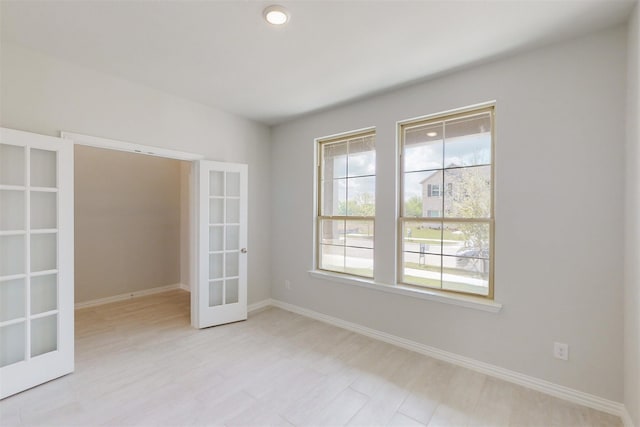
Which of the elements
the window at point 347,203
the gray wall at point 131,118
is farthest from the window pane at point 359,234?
the gray wall at point 131,118

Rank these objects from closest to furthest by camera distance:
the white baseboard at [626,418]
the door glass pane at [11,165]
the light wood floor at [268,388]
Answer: the white baseboard at [626,418] < the light wood floor at [268,388] < the door glass pane at [11,165]

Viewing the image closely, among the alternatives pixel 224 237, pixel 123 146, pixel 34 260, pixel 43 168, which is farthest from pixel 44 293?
pixel 224 237

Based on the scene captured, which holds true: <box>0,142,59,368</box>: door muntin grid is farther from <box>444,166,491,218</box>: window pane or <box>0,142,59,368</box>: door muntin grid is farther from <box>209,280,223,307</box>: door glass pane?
<box>444,166,491,218</box>: window pane

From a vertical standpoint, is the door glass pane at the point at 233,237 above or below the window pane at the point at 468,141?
below

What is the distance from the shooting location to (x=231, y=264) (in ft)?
12.3

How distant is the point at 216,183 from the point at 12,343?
228 cm

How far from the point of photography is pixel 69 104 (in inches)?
102

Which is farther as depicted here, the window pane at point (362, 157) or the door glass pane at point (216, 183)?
the door glass pane at point (216, 183)

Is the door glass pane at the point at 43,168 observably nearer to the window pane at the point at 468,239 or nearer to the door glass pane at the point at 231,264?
the door glass pane at the point at 231,264

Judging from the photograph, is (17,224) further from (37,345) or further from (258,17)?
(258,17)

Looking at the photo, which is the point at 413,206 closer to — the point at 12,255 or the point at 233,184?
the point at 233,184

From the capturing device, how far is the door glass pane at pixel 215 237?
357 centimetres

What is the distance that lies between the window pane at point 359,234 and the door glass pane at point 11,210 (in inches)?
121

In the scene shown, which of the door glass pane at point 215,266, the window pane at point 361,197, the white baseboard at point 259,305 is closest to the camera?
the window pane at point 361,197
